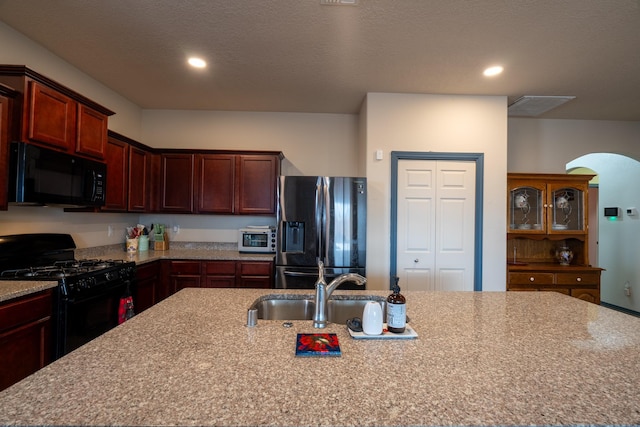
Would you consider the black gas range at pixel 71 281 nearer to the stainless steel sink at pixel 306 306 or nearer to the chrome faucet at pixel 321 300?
the stainless steel sink at pixel 306 306

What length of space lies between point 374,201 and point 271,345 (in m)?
2.40

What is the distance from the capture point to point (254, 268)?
317 cm

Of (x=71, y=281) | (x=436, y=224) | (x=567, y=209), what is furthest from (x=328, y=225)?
(x=567, y=209)

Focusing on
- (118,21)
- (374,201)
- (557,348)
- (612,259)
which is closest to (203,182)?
(118,21)

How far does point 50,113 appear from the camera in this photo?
2074mm

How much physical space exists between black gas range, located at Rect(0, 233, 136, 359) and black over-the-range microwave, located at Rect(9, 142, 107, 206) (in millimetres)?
475

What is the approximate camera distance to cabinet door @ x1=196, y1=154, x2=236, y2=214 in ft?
11.4

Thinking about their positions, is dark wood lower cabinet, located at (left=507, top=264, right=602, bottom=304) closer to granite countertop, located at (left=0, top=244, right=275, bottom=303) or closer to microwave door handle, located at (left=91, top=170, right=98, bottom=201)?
granite countertop, located at (left=0, top=244, right=275, bottom=303)

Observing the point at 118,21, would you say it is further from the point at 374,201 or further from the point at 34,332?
the point at 374,201

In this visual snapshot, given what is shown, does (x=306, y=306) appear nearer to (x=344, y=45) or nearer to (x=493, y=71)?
(x=344, y=45)

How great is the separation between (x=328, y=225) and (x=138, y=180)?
7.00 ft

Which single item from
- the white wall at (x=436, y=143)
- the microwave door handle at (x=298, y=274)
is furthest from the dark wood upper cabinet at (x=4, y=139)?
the white wall at (x=436, y=143)

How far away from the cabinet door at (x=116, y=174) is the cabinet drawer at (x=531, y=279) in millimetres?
4135

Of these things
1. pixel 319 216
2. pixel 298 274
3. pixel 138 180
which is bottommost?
pixel 298 274
